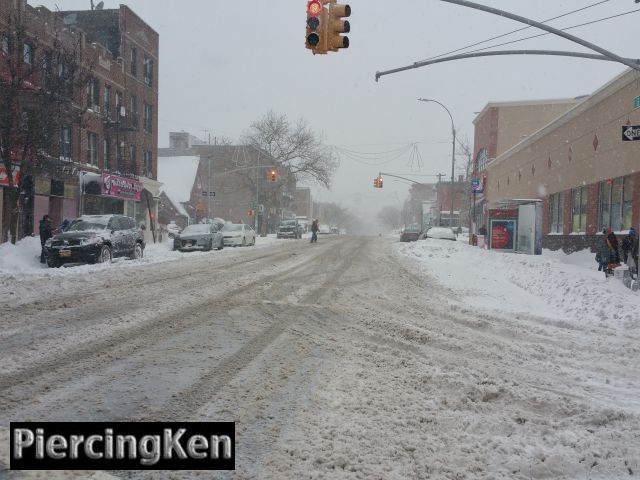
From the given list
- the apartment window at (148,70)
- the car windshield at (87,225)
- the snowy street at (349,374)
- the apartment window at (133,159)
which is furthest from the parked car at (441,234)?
the snowy street at (349,374)

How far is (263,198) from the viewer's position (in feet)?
204

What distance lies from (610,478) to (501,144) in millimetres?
50755

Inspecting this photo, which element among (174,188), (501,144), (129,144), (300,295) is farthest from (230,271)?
(174,188)

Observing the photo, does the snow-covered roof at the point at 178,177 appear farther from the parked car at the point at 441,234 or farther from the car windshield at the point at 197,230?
the car windshield at the point at 197,230

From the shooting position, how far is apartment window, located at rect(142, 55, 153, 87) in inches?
1488

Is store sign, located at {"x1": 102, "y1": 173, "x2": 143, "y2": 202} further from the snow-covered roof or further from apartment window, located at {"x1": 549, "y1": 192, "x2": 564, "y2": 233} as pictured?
apartment window, located at {"x1": 549, "y1": 192, "x2": 564, "y2": 233}

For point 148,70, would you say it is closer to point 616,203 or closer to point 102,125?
point 102,125

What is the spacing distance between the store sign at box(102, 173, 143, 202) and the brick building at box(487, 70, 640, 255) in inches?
984

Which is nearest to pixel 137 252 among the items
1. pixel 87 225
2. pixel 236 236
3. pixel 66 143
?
pixel 87 225

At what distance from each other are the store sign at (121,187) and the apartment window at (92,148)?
1469mm

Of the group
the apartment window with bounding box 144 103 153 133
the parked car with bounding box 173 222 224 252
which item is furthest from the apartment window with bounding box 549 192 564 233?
the apartment window with bounding box 144 103 153 133

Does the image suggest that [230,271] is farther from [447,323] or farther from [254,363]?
[254,363]

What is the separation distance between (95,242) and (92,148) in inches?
608

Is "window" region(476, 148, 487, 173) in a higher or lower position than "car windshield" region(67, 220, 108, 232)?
higher
